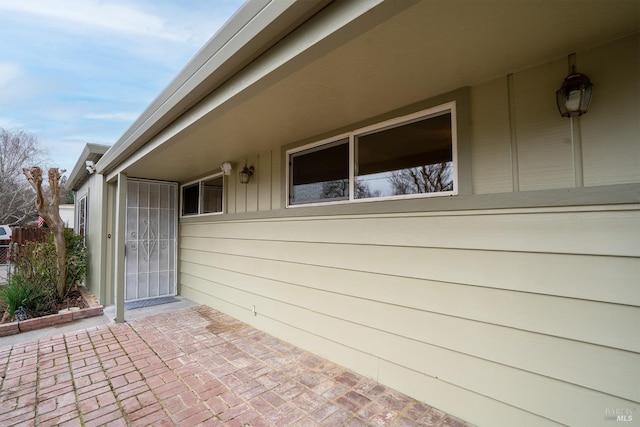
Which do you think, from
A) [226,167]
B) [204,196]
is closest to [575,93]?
[226,167]

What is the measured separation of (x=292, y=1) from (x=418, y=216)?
1.71 m

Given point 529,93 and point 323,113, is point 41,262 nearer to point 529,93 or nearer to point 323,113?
point 323,113

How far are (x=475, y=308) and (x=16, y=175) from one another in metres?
24.1

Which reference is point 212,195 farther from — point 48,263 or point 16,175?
point 16,175

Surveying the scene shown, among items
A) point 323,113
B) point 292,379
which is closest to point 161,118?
point 323,113

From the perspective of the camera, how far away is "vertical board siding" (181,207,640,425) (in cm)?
156

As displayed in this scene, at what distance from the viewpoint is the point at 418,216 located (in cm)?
233

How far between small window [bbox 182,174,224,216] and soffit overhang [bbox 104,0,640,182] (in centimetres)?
216

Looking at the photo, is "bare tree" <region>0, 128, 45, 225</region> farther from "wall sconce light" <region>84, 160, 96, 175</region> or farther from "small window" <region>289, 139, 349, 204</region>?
"small window" <region>289, 139, 349, 204</region>

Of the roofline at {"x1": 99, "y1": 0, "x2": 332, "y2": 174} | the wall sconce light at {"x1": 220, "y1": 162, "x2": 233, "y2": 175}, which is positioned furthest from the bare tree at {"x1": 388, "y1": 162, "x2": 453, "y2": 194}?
the wall sconce light at {"x1": 220, "y1": 162, "x2": 233, "y2": 175}

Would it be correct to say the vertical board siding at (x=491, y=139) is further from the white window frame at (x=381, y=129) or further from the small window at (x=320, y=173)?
the small window at (x=320, y=173)

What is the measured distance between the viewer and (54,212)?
207 inches

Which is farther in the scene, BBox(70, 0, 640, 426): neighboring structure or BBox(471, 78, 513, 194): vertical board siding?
BBox(471, 78, 513, 194): vertical board siding

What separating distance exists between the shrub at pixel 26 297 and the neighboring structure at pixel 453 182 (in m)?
3.21
